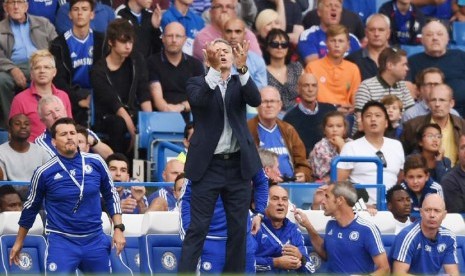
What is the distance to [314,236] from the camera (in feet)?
46.7

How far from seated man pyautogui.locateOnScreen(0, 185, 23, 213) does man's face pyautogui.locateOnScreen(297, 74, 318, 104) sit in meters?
3.74

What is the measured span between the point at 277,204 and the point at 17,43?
14.5 ft

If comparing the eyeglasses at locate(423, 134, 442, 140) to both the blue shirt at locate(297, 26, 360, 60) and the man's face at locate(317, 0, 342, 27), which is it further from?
the man's face at locate(317, 0, 342, 27)

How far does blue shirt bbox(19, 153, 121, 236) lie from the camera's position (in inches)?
524

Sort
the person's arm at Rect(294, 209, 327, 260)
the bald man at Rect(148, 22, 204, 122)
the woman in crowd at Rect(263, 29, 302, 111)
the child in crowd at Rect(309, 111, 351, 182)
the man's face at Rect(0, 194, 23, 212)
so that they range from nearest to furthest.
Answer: the person's arm at Rect(294, 209, 327, 260)
the man's face at Rect(0, 194, 23, 212)
the child in crowd at Rect(309, 111, 351, 182)
the bald man at Rect(148, 22, 204, 122)
the woman in crowd at Rect(263, 29, 302, 111)

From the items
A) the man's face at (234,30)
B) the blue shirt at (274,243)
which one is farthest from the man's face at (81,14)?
the blue shirt at (274,243)

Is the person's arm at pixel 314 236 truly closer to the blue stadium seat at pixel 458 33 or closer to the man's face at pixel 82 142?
the man's face at pixel 82 142

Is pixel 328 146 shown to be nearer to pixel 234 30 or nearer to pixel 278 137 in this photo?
pixel 278 137

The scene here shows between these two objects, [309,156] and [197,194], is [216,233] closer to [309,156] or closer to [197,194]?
[197,194]

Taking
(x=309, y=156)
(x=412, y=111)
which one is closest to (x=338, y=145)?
(x=309, y=156)

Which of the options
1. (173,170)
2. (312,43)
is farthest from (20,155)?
(312,43)

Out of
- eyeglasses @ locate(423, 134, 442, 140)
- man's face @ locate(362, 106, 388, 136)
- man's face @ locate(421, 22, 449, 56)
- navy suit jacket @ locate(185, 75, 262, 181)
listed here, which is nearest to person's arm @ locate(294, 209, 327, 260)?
navy suit jacket @ locate(185, 75, 262, 181)

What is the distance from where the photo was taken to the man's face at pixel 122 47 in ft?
55.5

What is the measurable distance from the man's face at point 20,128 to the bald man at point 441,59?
207 inches
